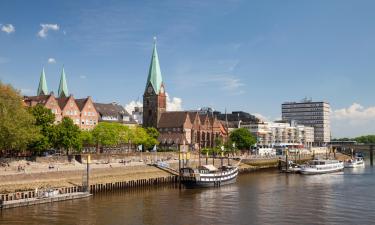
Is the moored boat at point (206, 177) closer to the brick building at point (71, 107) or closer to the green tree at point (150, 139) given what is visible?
the green tree at point (150, 139)

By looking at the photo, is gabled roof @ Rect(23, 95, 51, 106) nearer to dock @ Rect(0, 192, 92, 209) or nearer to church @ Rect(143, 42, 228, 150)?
church @ Rect(143, 42, 228, 150)

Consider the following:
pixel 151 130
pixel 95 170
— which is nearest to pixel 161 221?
pixel 95 170

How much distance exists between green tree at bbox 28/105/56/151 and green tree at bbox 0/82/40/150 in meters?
7.18

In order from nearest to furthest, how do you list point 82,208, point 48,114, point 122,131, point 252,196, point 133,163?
point 82,208, point 252,196, point 48,114, point 133,163, point 122,131

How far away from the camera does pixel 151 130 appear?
15812 cm

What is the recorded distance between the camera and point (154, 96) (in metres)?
177

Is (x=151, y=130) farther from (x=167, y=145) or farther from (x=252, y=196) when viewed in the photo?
(x=252, y=196)

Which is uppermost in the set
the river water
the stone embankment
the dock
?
the stone embankment

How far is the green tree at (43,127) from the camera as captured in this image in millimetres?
98000

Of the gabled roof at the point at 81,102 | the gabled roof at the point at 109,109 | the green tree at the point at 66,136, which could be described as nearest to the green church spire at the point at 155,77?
the gabled roof at the point at 109,109

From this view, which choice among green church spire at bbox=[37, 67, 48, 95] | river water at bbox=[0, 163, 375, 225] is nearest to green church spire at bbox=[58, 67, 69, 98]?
green church spire at bbox=[37, 67, 48, 95]

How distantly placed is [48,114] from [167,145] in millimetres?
74973

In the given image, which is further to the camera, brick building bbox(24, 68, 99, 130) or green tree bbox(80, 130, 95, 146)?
brick building bbox(24, 68, 99, 130)

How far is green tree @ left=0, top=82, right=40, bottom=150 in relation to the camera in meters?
83.9
